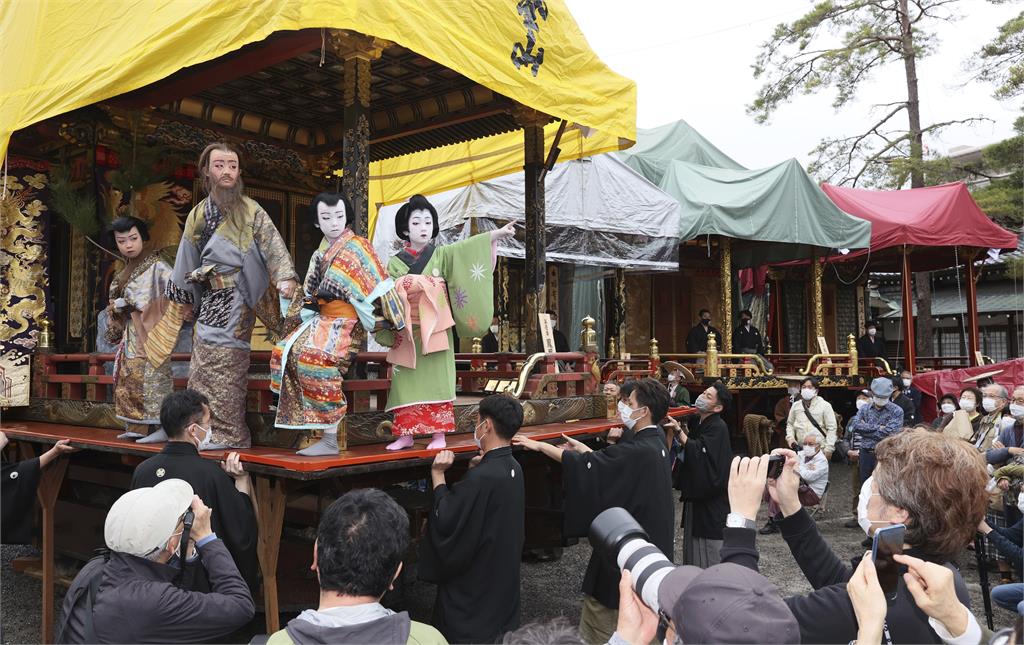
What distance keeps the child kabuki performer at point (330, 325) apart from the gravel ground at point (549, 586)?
1919mm

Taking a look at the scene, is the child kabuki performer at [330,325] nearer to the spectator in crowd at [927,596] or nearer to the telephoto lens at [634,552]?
the telephoto lens at [634,552]

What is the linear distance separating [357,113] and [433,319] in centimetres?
163

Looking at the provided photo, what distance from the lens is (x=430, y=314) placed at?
4691mm

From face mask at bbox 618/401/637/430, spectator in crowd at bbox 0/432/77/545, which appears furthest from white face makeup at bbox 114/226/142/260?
face mask at bbox 618/401/637/430

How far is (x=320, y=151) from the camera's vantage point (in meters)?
8.88

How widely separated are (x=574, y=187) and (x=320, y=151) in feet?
17.4

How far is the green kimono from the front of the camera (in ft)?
15.1

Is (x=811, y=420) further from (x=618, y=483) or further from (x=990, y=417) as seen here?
(x=618, y=483)

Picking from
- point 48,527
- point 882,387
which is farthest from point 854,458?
point 48,527

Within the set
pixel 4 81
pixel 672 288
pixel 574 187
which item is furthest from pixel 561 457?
pixel 672 288

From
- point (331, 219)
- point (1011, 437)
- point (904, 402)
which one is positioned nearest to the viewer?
point (331, 219)

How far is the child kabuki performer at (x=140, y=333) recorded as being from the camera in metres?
5.23

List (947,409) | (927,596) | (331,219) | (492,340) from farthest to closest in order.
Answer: (492,340), (947,409), (331,219), (927,596)

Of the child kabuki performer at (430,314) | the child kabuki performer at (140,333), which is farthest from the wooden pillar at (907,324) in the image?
the child kabuki performer at (140,333)
